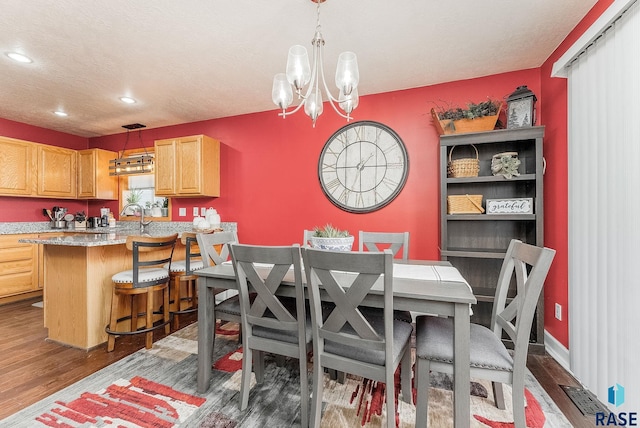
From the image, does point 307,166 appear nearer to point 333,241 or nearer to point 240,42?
point 240,42

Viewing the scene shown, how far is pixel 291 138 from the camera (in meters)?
3.63

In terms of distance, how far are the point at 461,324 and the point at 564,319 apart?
157 centimetres

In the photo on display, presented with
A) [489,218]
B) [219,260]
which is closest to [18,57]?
[219,260]

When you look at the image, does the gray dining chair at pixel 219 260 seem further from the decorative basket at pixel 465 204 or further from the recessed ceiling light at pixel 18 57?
the recessed ceiling light at pixel 18 57

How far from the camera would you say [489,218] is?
2518mm

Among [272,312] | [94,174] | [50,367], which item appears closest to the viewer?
[272,312]

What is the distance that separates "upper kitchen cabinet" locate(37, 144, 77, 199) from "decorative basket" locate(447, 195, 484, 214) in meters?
5.59

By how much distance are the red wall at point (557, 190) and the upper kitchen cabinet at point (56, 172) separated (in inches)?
250

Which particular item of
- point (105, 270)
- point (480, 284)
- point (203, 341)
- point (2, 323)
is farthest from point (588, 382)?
point (2, 323)

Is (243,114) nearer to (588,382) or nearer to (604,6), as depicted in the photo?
(604,6)

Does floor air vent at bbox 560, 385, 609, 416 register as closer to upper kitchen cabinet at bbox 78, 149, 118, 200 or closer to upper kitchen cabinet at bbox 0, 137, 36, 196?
upper kitchen cabinet at bbox 78, 149, 118, 200

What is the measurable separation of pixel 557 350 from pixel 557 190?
127cm

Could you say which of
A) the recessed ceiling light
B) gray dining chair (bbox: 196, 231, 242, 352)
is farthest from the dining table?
the recessed ceiling light

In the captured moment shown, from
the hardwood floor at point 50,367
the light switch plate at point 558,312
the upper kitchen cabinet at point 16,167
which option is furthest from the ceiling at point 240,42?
the hardwood floor at point 50,367
